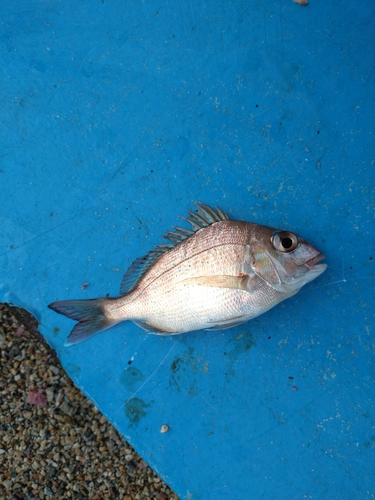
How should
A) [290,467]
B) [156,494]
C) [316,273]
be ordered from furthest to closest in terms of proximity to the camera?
[156,494]
[290,467]
[316,273]

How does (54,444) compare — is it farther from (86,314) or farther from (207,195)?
(207,195)

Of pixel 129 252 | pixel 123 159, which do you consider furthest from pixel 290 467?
pixel 123 159

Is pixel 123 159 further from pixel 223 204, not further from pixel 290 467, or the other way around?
pixel 290 467

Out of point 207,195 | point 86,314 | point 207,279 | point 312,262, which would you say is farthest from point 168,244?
point 312,262

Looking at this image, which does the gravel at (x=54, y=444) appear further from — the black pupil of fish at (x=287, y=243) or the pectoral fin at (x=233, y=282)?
the black pupil of fish at (x=287, y=243)

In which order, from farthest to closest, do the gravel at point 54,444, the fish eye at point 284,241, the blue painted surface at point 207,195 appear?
the gravel at point 54,444
the blue painted surface at point 207,195
the fish eye at point 284,241

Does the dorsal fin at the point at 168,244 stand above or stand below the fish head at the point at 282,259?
below

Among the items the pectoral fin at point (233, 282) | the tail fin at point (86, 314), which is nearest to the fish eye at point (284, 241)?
the pectoral fin at point (233, 282)
